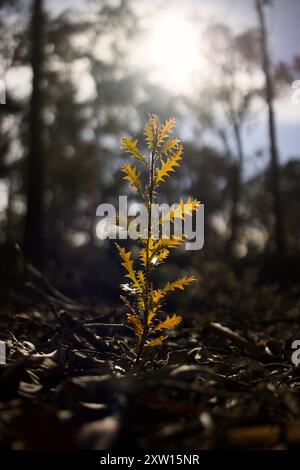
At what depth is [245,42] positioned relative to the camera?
22953 millimetres

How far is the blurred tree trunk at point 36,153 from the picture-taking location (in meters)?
11.4

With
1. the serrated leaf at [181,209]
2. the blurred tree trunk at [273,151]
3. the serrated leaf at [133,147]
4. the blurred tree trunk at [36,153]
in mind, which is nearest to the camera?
the serrated leaf at [181,209]

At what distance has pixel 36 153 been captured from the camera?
492 inches

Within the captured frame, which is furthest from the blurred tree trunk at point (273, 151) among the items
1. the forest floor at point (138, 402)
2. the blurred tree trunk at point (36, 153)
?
the forest floor at point (138, 402)

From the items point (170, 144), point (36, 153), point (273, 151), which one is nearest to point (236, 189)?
point (273, 151)

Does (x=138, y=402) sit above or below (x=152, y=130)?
below

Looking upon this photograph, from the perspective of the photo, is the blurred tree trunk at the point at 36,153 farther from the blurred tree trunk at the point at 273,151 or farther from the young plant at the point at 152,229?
the young plant at the point at 152,229

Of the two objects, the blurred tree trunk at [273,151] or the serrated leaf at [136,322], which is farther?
A: the blurred tree trunk at [273,151]

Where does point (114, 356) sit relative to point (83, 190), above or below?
below

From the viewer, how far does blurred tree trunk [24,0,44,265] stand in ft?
37.6

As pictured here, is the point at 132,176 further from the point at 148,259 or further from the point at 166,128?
the point at 148,259

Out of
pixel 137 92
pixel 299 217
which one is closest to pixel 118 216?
pixel 137 92
